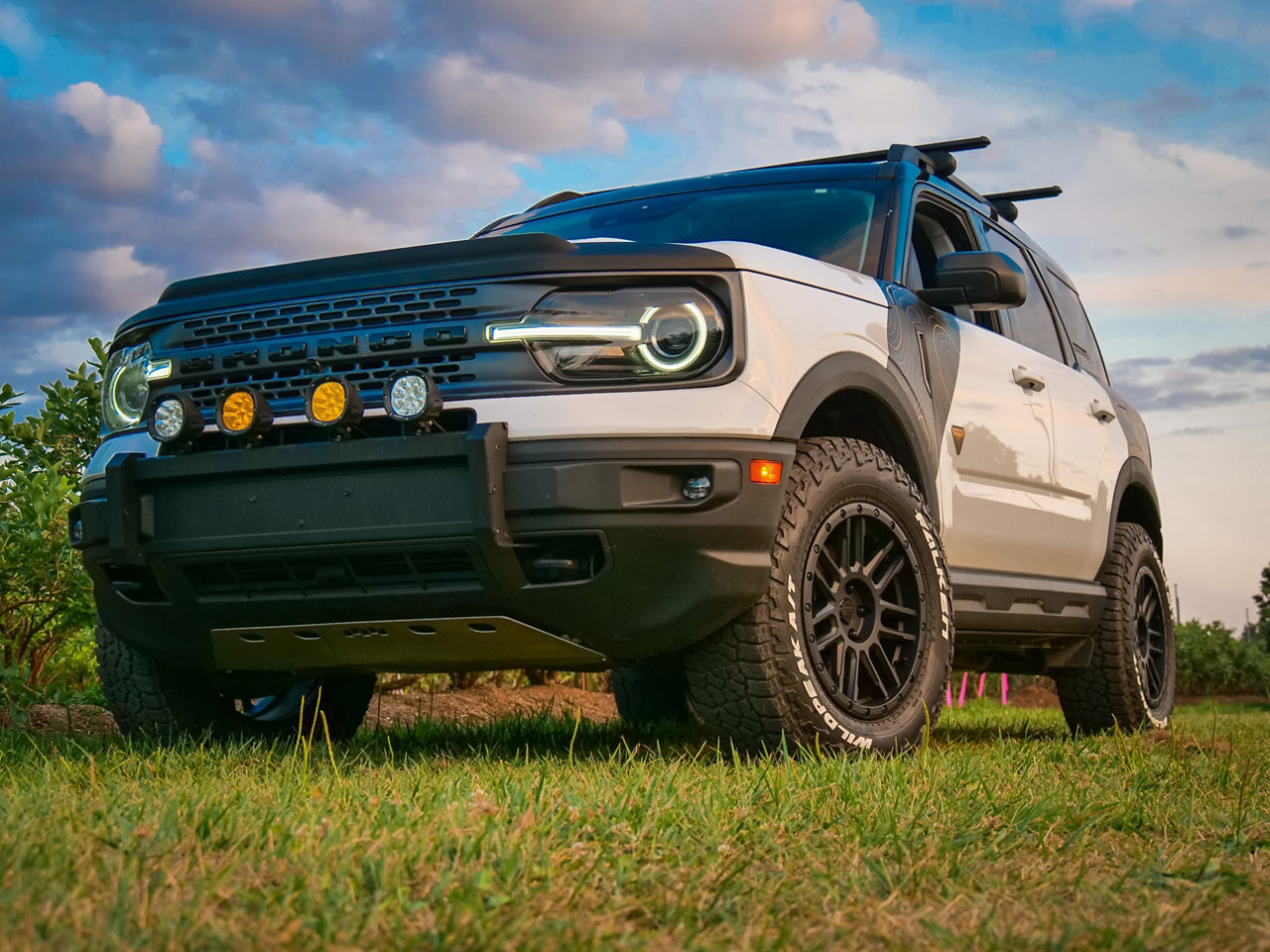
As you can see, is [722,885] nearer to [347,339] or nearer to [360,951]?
[360,951]

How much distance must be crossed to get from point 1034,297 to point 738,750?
3.51 m

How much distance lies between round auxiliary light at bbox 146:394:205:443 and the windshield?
1.66 meters

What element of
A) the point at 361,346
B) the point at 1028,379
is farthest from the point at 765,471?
the point at 1028,379

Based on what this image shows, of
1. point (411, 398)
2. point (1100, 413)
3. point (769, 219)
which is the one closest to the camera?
point (411, 398)

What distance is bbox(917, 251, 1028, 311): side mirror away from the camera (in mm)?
4801

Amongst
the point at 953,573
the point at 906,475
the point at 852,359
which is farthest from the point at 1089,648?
the point at 852,359

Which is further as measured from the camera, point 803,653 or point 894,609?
point 894,609

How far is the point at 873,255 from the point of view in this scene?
4969 millimetres

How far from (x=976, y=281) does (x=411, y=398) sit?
80.8 inches

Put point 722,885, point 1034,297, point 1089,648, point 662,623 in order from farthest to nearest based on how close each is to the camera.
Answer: point 1034,297, point 1089,648, point 662,623, point 722,885

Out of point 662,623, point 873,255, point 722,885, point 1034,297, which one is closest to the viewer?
point 722,885

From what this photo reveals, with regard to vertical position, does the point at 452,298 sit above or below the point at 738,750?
above

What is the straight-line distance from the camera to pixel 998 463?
17.5ft

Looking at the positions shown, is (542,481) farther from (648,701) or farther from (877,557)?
(648,701)
